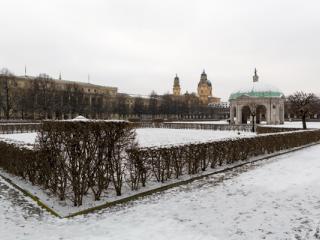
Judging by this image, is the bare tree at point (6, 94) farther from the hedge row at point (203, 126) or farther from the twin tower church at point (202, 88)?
the twin tower church at point (202, 88)

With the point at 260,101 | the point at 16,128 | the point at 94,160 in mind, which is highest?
the point at 260,101

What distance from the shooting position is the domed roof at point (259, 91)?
6388 cm

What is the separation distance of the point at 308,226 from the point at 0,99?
69712 mm

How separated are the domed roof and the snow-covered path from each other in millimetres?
55765

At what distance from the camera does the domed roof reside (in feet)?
210

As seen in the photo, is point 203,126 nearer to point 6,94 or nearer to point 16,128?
point 16,128

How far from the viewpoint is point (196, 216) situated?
727 cm

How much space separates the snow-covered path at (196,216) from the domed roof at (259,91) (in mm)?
55765

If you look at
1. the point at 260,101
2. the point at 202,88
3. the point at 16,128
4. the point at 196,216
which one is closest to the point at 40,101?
the point at 16,128

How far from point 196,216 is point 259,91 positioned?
60686mm

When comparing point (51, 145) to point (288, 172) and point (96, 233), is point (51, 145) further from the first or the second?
point (288, 172)

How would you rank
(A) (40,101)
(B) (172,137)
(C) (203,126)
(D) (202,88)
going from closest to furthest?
(B) (172,137) → (C) (203,126) → (A) (40,101) → (D) (202,88)

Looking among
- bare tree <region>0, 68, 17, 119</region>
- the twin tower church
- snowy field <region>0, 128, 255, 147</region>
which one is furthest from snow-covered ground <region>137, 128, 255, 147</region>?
the twin tower church

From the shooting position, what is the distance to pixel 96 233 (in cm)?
638
